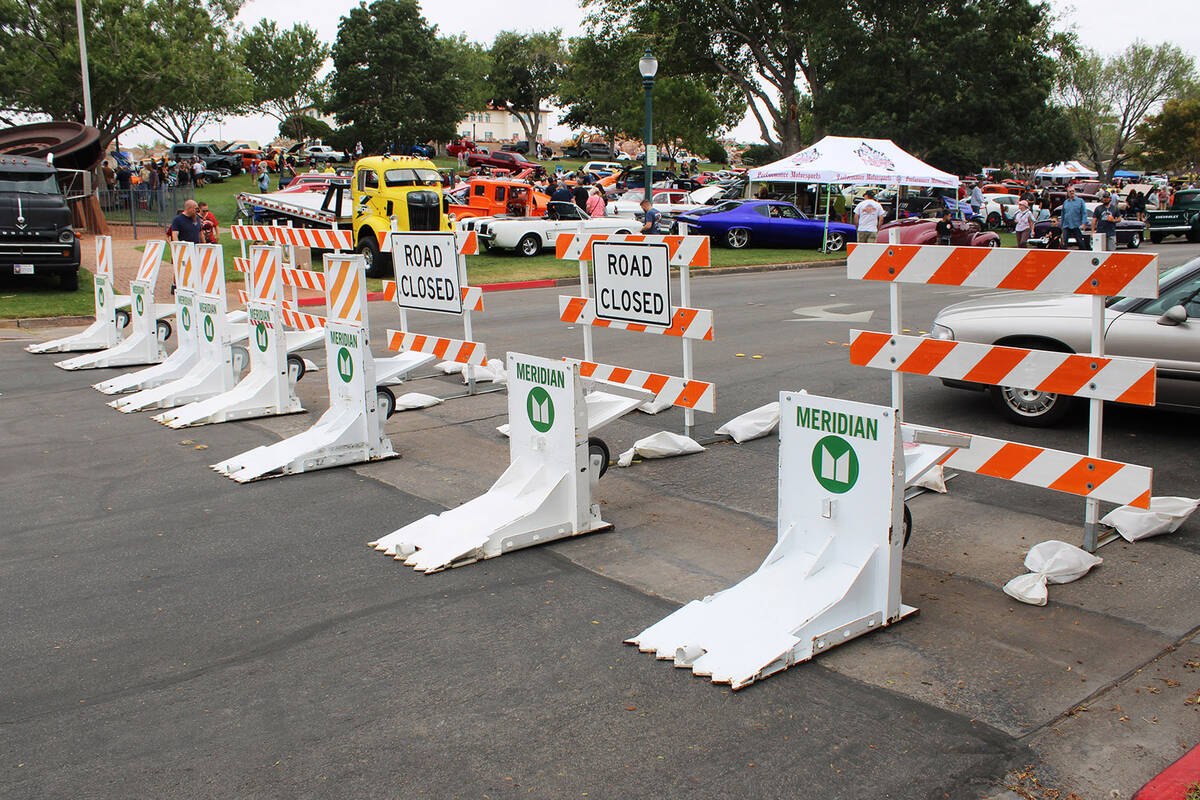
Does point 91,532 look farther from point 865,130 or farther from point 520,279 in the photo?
point 865,130

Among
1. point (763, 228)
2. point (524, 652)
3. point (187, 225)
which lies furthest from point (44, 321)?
point (763, 228)

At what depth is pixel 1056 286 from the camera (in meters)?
5.60

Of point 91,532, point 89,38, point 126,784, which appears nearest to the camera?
point 126,784

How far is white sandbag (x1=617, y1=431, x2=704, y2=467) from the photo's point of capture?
8164mm

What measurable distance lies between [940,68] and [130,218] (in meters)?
37.1

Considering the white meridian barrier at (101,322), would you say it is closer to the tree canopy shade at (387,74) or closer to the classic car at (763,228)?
the classic car at (763,228)

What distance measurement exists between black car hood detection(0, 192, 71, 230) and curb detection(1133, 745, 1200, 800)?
1963 cm

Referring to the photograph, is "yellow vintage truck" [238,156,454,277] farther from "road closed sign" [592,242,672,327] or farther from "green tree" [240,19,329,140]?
"green tree" [240,19,329,140]

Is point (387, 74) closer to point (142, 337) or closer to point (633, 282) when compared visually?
point (142, 337)

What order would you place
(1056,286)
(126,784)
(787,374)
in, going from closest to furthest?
(126,784) → (1056,286) → (787,374)

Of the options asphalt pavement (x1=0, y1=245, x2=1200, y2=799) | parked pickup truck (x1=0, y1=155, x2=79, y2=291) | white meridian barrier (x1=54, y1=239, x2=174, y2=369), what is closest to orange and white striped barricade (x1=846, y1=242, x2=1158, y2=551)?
asphalt pavement (x1=0, y1=245, x2=1200, y2=799)

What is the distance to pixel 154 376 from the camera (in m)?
11.0

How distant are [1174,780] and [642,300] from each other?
5.40 meters

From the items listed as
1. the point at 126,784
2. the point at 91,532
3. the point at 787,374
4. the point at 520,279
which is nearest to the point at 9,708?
the point at 126,784
